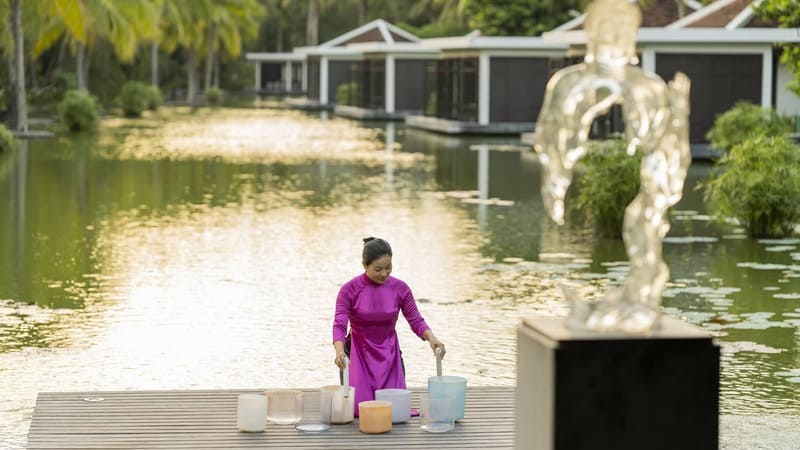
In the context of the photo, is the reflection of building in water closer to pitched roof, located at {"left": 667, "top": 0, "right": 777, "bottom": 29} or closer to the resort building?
the resort building

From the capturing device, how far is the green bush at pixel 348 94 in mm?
Answer: 65812

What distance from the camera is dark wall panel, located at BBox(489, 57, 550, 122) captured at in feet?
152

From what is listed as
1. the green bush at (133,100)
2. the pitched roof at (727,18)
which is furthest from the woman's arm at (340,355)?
the green bush at (133,100)

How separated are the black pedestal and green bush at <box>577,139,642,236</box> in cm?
1217

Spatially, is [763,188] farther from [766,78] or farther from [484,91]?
[484,91]

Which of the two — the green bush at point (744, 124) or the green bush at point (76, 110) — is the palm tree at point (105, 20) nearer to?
the green bush at point (76, 110)

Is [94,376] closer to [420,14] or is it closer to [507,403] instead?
[507,403]

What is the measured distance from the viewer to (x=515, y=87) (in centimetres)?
4669

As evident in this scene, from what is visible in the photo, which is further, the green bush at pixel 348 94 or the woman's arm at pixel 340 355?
the green bush at pixel 348 94

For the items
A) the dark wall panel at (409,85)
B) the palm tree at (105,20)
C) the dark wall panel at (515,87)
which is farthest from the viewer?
the dark wall panel at (409,85)

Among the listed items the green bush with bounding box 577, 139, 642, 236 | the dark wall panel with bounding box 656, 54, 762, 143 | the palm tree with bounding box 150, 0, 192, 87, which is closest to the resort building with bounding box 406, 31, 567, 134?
the dark wall panel with bounding box 656, 54, 762, 143

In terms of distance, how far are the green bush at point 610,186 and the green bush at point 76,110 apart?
1109 inches

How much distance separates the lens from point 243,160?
104 feet

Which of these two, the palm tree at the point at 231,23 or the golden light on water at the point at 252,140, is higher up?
the palm tree at the point at 231,23
